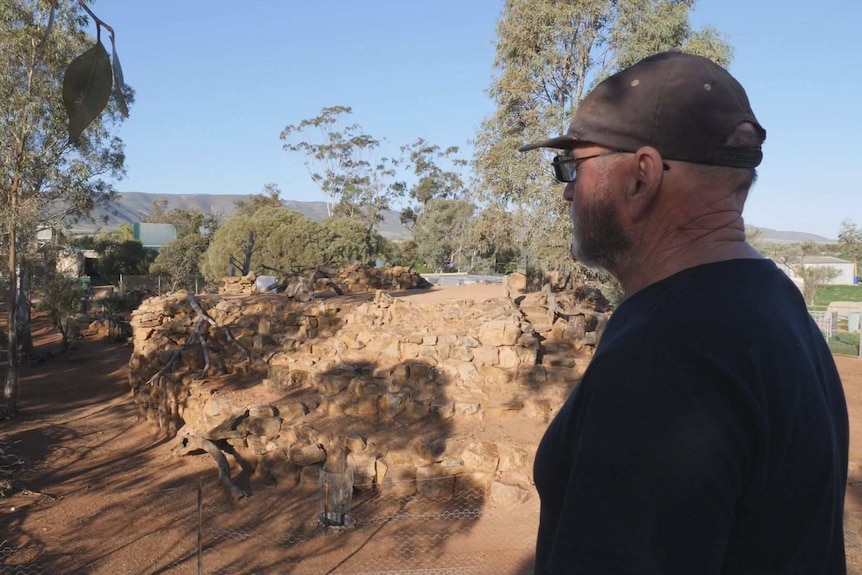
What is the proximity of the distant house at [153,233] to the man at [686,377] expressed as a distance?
43.6 meters

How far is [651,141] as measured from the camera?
0.83 m

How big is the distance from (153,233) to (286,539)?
132 ft

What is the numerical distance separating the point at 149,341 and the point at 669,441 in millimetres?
13177

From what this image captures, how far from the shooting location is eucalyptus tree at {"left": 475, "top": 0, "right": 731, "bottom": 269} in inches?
448

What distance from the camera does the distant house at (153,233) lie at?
4156cm

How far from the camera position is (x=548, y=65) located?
39.2 feet

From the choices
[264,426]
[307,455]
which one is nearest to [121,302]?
[264,426]

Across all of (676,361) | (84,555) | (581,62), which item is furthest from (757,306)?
(581,62)

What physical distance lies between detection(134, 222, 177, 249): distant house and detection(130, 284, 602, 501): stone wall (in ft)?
102

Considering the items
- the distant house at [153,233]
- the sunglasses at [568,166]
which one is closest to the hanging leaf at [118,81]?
the sunglasses at [568,166]

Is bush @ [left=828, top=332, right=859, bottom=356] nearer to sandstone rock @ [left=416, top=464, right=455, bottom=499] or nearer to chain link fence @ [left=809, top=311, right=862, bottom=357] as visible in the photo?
chain link fence @ [left=809, top=311, right=862, bottom=357]

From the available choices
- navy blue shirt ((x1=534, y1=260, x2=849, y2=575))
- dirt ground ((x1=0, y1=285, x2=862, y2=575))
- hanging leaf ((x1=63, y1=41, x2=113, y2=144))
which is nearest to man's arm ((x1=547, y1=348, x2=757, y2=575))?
navy blue shirt ((x1=534, y1=260, x2=849, y2=575))

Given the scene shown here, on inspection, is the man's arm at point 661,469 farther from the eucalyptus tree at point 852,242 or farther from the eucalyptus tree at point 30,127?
the eucalyptus tree at point 852,242

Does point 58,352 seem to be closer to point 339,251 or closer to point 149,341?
point 149,341
